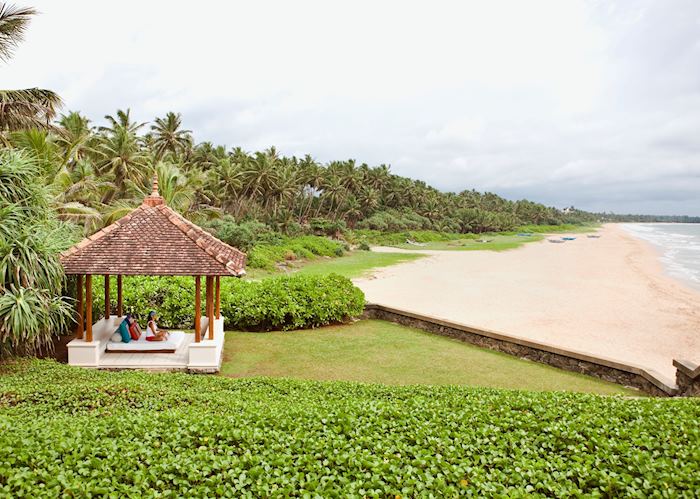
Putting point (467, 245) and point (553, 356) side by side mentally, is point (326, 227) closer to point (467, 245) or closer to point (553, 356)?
point (467, 245)

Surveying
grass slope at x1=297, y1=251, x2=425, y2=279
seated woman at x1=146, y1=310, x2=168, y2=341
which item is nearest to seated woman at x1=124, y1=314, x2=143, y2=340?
seated woman at x1=146, y1=310, x2=168, y2=341

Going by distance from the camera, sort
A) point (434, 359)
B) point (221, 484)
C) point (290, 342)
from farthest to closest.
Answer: point (290, 342) → point (434, 359) → point (221, 484)

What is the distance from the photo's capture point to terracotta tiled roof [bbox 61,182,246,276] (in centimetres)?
898

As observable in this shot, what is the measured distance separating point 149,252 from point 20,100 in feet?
23.9

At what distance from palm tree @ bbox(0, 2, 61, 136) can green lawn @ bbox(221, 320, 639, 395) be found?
27.3 ft

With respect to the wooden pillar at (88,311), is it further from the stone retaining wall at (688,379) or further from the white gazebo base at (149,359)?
the stone retaining wall at (688,379)

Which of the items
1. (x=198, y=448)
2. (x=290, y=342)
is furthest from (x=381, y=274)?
(x=198, y=448)

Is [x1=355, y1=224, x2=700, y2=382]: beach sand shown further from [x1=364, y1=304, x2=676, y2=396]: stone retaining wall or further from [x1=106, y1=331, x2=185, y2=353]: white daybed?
[x1=106, y1=331, x2=185, y2=353]: white daybed

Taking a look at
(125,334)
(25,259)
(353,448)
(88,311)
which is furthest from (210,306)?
(353,448)

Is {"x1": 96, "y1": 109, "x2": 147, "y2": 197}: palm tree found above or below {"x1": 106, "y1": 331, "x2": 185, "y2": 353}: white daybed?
above

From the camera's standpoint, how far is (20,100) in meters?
12.5

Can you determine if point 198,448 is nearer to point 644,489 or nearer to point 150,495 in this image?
point 150,495

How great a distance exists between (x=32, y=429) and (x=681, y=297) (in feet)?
94.8

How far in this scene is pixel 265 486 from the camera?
3.53m
